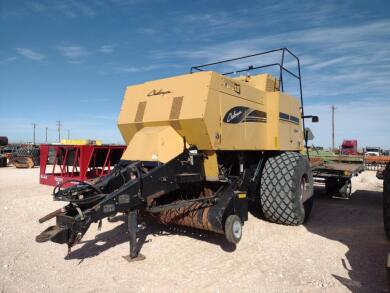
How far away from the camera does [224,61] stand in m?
7.21

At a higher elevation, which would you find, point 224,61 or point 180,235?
point 224,61

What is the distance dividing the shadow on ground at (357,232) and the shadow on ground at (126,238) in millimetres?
1674

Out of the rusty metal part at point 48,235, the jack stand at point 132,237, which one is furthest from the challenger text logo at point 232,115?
the rusty metal part at point 48,235

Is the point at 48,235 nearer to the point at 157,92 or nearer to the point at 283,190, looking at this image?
the point at 157,92

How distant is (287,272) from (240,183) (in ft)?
5.80

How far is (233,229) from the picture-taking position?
4.81 metres

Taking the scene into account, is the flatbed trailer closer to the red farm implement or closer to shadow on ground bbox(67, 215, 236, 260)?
shadow on ground bbox(67, 215, 236, 260)

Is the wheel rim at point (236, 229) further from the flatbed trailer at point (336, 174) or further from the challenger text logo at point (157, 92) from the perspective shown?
the flatbed trailer at point (336, 174)

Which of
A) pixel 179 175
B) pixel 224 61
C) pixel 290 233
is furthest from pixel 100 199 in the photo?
pixel 224 61

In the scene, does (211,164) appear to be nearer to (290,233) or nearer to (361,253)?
(290,233)

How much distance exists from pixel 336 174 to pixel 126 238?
5720 millimetres

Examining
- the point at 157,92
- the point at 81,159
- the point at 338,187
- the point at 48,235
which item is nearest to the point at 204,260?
the point at 48,235

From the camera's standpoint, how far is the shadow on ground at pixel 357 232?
154 inches

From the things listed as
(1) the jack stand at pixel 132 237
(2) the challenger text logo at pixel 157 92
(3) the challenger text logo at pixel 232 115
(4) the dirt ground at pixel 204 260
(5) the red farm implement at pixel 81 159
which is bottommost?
(4) the dirt ground at pixel 204 260
